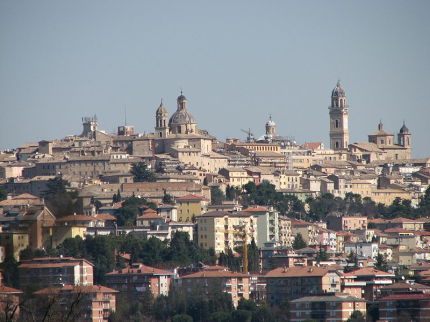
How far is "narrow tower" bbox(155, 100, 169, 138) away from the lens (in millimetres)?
88994

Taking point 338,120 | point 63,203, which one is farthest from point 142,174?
point 63,203

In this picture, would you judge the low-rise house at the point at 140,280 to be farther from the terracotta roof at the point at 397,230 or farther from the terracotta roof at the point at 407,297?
the terracotta roof at the point at 397,230

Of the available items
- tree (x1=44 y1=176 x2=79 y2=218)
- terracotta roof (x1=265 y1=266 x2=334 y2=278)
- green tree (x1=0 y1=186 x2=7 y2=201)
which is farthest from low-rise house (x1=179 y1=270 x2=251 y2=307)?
tree (x1=44 y1=176 x2=79 y2=218)

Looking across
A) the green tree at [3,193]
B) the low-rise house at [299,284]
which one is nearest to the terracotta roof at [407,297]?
the low-rise house at [299,284]

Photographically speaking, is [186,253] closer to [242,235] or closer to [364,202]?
[242,235]

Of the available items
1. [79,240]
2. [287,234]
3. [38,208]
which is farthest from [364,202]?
[38,208]

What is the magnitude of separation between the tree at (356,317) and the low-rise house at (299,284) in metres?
4.12

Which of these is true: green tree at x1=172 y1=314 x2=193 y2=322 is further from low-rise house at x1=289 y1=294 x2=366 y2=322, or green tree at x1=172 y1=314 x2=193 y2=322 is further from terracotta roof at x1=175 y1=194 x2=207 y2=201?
terracotta roof at x1=175 y1=194 x2=207 y2=201

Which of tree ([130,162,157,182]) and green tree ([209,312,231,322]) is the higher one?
tree ([130,162,157,182])

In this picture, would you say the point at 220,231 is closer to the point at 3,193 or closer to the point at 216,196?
the point at 216,196

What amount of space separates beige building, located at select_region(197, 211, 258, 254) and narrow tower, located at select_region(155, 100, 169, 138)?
21379 millimetres

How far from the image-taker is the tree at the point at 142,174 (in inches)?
3051

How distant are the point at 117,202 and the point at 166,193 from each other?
2.77m

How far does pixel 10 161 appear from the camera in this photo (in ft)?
288
